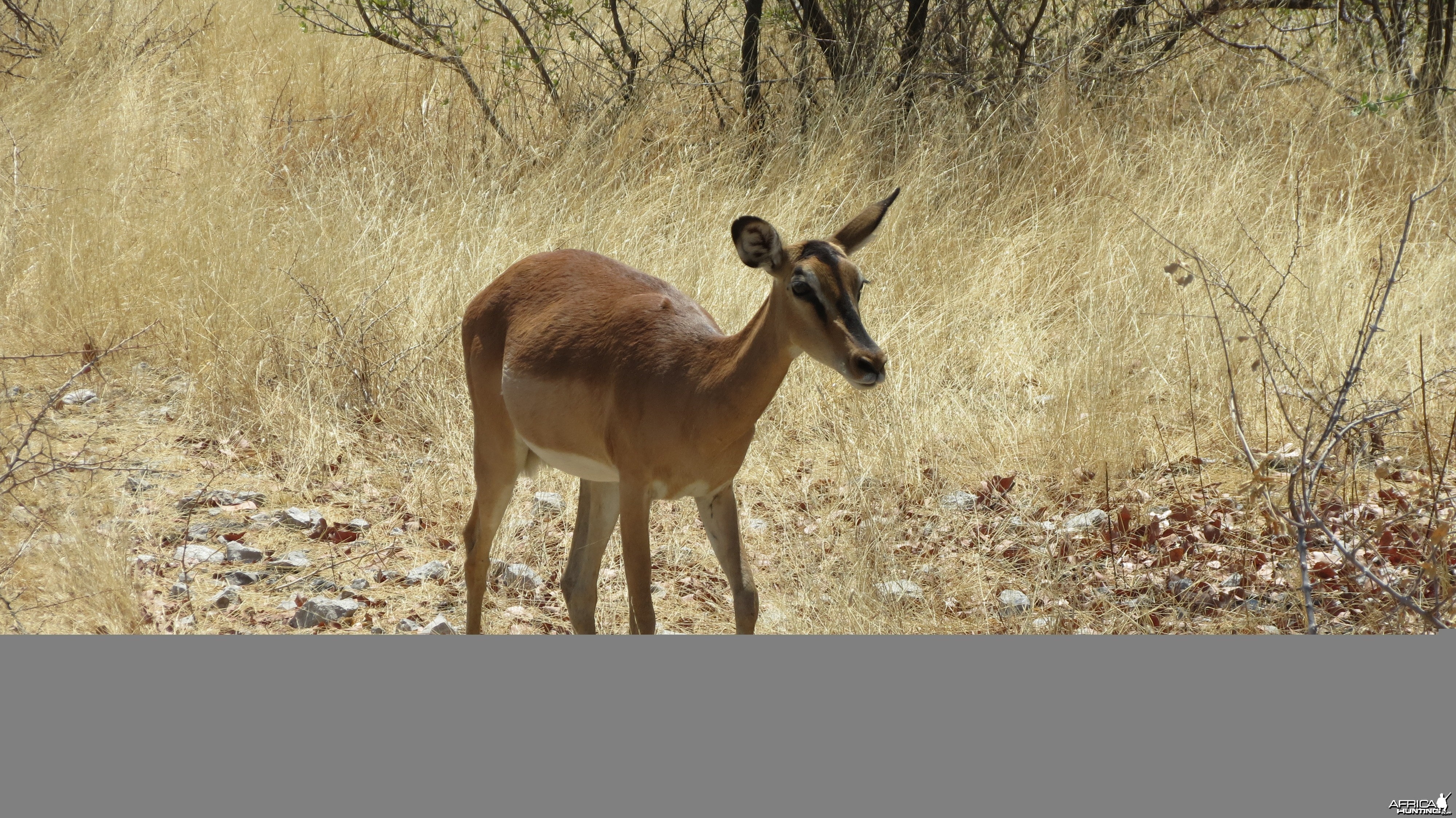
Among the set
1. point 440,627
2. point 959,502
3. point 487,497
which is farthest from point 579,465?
point 959,502

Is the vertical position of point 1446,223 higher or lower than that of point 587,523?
higher

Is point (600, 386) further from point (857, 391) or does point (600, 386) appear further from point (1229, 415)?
point (1229, 415)

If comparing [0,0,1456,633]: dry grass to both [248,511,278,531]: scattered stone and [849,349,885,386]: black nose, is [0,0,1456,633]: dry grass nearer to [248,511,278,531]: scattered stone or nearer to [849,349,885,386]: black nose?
[248,511,278,531]: scattered stone

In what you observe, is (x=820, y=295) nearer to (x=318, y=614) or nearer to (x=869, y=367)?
(x=869, y=367)

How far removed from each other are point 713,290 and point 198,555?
2.78 metres

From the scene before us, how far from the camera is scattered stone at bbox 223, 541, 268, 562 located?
5.06 metres

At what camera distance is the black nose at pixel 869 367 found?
340 cm

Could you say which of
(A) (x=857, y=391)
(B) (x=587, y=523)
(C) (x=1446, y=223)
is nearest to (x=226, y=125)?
(A) (x=857, y=391)

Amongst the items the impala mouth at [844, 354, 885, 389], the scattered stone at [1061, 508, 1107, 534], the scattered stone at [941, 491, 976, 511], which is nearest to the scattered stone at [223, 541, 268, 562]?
the scattered stone at [941, 491, 976, 511]

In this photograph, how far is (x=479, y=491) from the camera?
452cm

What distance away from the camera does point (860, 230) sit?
378 centimetres

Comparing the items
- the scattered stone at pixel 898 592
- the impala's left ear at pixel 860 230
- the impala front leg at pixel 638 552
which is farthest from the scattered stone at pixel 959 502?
the impala's left ear at pixel 860 230

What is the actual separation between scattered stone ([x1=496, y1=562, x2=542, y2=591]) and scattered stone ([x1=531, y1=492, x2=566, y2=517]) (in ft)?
1.39

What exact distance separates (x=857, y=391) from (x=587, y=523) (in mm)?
2001
